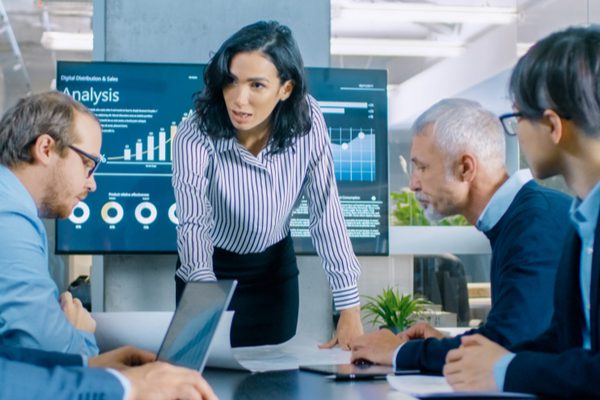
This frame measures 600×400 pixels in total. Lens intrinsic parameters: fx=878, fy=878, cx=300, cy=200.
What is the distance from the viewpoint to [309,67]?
3830 millimetres

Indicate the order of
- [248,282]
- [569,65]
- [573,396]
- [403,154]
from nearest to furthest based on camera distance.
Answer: [573,396], [569,65], [248,282], [403,154]

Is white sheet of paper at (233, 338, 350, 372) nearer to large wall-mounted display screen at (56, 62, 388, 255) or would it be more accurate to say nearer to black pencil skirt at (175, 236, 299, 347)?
black pencil skirt at (175, 236, 299, 347)

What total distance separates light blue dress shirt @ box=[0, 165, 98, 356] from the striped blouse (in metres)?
0.77

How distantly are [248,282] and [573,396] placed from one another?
1589 mm

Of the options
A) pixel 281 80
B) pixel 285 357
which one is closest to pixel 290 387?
pixel 285 357

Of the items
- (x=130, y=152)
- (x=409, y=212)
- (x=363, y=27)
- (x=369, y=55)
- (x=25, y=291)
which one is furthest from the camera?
(x=363, y=27)

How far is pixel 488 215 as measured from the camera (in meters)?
2.15

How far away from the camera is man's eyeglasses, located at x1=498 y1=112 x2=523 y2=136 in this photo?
1.62 meters

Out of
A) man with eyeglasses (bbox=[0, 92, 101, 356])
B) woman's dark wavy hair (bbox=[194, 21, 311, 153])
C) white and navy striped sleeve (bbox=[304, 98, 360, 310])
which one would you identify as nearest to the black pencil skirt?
white and navy striped sleeve (bbox=[304, 98, 360, 310])

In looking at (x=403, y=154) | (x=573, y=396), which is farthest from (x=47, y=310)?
(x=403, y=154)

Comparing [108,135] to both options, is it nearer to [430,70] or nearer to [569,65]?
[430,70]

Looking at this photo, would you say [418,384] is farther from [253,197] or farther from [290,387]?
[253,197]

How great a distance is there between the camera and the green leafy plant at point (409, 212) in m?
4.21

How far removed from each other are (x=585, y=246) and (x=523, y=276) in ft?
1.36
